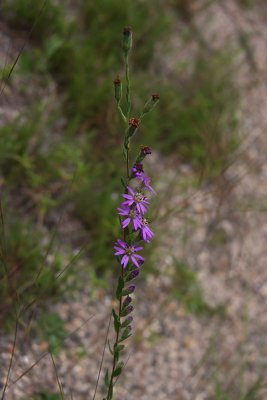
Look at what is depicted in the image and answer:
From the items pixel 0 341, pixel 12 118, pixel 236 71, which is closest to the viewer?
pixel 0 341

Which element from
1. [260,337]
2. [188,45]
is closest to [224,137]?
[188,45]

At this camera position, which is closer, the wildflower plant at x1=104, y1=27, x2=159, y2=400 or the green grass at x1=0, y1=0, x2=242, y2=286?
the wildflower plant at x1=104, y1=27, x2=159, y2=400

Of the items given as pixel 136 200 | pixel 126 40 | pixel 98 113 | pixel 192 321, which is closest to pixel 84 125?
pixel 98 113

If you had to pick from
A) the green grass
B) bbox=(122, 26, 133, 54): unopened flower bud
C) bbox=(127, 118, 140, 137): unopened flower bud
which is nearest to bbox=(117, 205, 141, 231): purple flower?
bbox=(127, 118, 140, 137): unopened flower bud

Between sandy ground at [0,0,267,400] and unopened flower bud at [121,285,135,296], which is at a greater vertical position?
sandy ground at [0,0,267,400]

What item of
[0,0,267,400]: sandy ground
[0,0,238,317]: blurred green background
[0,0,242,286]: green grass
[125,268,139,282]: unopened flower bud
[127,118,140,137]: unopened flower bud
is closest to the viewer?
[127,118,140,137]: unopened flower bud

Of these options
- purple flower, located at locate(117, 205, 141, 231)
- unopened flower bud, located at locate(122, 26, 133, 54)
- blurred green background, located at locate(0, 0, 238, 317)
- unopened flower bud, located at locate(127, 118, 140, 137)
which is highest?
blurred green background, located at locate(0, 0, 238, 317)

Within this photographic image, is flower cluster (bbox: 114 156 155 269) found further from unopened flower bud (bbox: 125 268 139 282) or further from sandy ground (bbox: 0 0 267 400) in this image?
sandy ground (bbox: 0 0 267 400)

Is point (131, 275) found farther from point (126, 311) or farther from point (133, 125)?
point (133, 125)

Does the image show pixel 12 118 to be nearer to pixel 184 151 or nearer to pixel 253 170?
pixel 184 151

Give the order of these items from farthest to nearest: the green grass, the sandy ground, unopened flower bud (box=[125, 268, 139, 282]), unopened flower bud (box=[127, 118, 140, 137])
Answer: the green grass → the sandy ground → unopened flower bud (box=[125, 268, 139, 282]) → unopened flower bud (box=[127, 118, 140, 137])

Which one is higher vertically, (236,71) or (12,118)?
(236,71)
